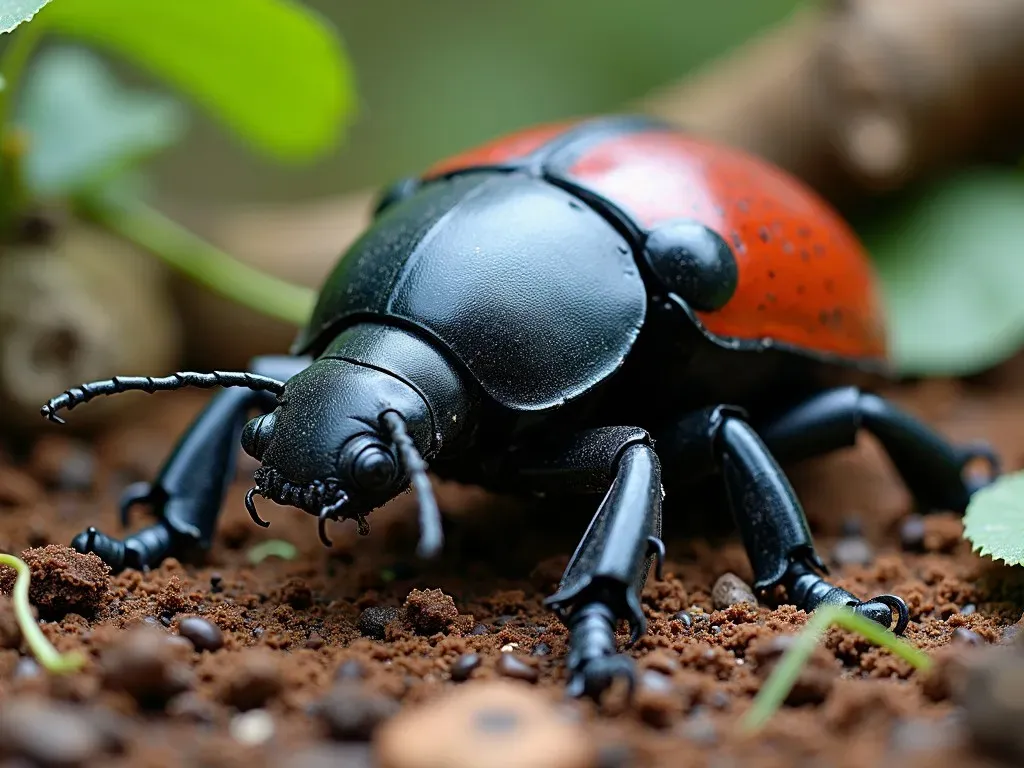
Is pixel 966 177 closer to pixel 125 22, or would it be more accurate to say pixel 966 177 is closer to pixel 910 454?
pixel 910 454

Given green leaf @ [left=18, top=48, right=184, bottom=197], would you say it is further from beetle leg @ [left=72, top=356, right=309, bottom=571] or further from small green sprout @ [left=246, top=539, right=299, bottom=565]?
small green sprout @ [left=246, top=539, right=299, bottom=565]

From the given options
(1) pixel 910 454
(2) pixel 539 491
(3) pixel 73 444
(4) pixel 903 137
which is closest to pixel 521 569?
(2) pixel 539 491

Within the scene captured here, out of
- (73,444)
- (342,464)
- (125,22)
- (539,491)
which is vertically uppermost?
(125,22)

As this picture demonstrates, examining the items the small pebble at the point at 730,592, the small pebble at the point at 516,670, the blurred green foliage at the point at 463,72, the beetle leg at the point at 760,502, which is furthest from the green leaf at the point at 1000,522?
the blurred green foliage at the point at 463,72

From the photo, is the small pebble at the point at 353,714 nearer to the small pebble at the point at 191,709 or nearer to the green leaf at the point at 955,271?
the small pebble at the point at 191,709

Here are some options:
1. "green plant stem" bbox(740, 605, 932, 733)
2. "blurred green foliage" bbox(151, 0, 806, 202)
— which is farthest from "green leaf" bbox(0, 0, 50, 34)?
"blurred green foliage" bbox(151, 0, 806, 202)

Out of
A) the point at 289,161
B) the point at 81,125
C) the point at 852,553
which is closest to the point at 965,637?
the point at 852,553
